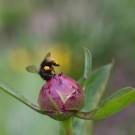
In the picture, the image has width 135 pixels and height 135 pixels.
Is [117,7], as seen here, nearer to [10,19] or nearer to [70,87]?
[10,19]

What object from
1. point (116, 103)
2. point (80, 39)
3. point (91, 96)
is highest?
point (116, 103)

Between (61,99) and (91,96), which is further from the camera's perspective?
(91,96)

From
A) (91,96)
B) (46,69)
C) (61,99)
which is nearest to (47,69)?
(46,69)

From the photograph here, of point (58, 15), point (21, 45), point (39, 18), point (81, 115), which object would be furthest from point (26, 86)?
point (39, 18)

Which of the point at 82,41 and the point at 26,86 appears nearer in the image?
the point at 26,86

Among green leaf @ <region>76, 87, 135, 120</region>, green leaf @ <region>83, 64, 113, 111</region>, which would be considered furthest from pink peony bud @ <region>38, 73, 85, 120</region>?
green leaf @ <region>83, 64, 113, 111</region>

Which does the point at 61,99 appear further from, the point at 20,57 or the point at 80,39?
the point at 80,39

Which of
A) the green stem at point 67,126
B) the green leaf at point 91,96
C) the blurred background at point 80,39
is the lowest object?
the blurred background at point 80,39

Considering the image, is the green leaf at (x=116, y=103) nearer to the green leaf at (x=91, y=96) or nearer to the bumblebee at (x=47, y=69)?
the bumblebee at (x=47, y=69)

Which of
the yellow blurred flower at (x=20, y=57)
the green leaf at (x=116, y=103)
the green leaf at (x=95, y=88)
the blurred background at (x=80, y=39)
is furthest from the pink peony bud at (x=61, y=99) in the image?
the yellow blurred flower at (x=20, y=57)
